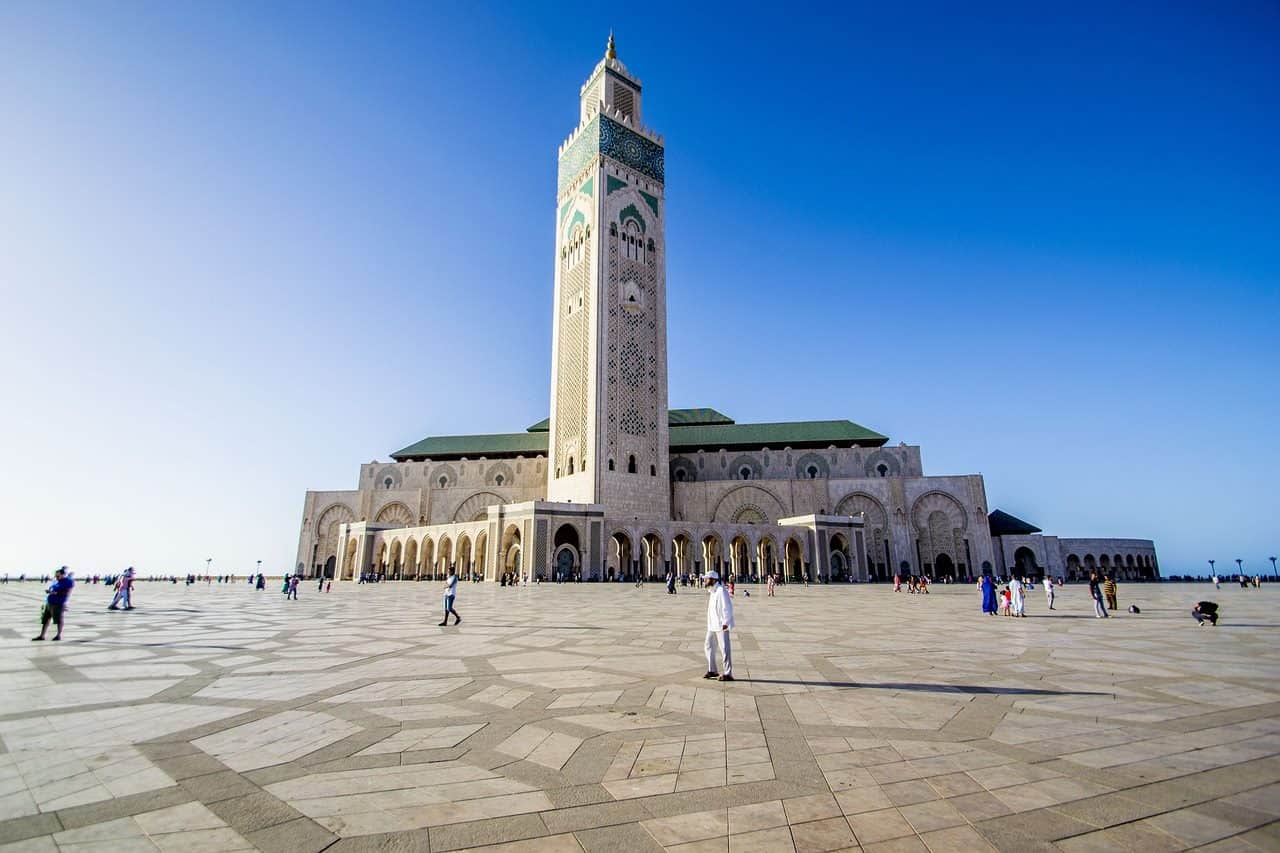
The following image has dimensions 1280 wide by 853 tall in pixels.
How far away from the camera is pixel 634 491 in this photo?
38.4 m

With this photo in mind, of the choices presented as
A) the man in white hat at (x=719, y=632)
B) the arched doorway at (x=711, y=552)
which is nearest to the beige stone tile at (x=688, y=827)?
the man in white hat at (x=719, y=632)

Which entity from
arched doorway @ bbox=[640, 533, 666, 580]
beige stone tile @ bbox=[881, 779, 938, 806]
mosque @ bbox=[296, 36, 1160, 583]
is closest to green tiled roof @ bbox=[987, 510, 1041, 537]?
mosque @ bbox=[296, 36, 1160, 583]

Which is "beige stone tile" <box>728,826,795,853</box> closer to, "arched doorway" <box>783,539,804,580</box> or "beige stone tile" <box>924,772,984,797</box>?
"beige stone tile" <box>924,772,984,797</box>

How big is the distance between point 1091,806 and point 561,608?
1362cm

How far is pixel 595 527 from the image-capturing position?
34812 millimetres

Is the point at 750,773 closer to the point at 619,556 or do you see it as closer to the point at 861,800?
the point at 861,800

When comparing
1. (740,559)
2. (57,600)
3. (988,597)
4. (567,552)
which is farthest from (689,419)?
(57,600)

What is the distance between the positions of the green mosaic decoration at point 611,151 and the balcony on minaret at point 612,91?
1745 millimetres

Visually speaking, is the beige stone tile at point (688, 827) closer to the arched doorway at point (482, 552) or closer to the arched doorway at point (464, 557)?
the arched doorway at point (482, 552)

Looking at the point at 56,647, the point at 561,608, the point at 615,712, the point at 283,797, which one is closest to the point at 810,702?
the point at 615,712

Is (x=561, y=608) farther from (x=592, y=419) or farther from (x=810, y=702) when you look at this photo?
(x=592, y=419)

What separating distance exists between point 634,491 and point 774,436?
57.5ft

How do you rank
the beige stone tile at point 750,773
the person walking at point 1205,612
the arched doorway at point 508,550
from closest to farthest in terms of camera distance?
the beige stone tile at point 750,773, the person walking at point 1205,612, the arched doorway at point 508,550

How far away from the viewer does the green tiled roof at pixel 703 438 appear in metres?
50.0
